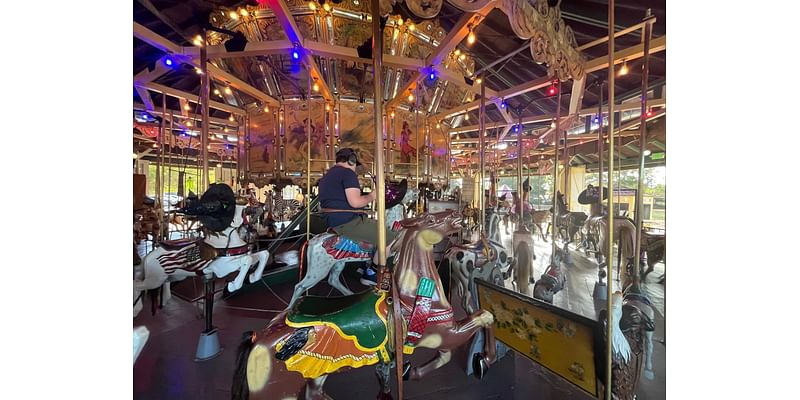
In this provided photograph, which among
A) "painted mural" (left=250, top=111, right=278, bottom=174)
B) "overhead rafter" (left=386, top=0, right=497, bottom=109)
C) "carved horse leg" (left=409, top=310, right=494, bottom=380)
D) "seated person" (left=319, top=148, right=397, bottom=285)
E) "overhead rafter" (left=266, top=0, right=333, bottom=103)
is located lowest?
"carved horse leg" (left=409, top=310, right=494, bottom=380)

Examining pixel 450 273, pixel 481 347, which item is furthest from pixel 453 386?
pixel 450 273

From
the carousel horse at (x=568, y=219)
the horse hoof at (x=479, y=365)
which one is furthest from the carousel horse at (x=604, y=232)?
the horse hoof at (x=479, y=365)

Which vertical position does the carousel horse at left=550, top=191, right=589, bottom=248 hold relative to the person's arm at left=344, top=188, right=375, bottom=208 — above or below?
below

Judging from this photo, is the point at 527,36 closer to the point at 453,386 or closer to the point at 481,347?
the point at 481,347

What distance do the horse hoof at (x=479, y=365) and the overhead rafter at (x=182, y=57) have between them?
3934 millimetres

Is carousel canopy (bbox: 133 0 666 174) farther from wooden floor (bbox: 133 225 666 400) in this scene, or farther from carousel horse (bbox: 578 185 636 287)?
wooden floor (bbox: 133 225 666 400)

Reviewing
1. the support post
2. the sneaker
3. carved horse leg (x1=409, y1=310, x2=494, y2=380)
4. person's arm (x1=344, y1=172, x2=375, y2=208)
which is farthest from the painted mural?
carved horse leg (x1=409, y1=310, x2=494, y2=380)

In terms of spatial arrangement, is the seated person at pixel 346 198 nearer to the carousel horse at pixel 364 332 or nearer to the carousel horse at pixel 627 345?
the carousel horse at pixel 364 332

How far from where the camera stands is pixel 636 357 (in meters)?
1.28

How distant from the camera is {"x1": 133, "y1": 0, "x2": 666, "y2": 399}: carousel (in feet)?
3.92

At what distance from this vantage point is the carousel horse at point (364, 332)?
1.01 meters

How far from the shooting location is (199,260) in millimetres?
2045

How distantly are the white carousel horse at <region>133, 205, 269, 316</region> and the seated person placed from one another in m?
0.71

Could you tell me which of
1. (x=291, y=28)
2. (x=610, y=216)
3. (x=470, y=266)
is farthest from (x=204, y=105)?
(x=610, y=216)
